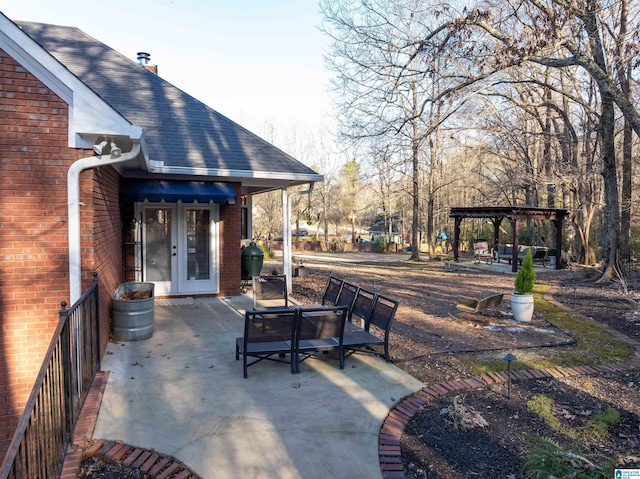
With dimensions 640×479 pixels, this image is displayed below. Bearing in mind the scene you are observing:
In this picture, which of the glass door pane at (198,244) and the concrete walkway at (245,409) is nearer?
the concrete walkway at (245,409)

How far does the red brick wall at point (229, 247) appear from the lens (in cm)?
1039

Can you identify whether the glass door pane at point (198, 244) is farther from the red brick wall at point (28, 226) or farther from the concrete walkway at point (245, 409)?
the red brick wall at point (28, 226)

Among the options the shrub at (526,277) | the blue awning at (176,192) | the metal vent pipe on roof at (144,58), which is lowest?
the shrub at (526,277)

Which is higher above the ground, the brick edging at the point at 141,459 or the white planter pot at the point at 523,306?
the white planter pot at the point at 523,306

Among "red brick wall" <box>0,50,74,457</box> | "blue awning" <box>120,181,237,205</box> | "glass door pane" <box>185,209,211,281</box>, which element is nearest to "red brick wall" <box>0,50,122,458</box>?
"red brick wall" <box>0,50,74,457</box>

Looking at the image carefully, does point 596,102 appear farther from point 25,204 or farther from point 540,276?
point 25,204

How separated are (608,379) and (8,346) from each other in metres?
7.11

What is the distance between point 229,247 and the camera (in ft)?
34.2

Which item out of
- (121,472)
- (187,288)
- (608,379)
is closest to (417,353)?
(608,379)

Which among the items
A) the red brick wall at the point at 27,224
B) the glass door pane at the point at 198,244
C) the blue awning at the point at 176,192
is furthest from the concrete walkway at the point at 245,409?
the glass door pane at the point at 198,244

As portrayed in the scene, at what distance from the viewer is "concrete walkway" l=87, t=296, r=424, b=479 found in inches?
144

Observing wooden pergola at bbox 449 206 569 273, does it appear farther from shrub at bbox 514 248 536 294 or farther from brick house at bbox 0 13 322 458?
brick house at bbox 0 13 322 458

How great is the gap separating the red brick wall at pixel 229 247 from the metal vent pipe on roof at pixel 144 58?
5648mm

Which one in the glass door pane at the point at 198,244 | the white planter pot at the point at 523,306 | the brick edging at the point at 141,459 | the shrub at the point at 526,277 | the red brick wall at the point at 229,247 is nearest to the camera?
the brick edging at the point at 141,459
